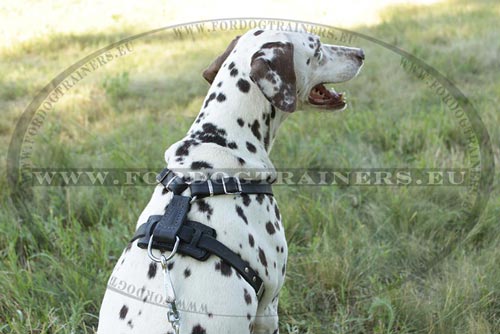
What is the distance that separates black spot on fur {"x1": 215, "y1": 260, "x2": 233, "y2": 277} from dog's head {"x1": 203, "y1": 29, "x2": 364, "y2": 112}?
2.36 feet

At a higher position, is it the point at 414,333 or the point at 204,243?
the point at 204,243

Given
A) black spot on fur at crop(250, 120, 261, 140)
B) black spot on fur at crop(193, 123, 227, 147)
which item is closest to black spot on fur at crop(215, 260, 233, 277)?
black spot on fur at crop(193, 123, 227, 147)

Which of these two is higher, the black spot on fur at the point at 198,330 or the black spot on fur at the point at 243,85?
the black spot on fur at the point at 243,85

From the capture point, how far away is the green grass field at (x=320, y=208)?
3039 millimetres

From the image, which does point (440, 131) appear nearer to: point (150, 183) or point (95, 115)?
point (150, 183)

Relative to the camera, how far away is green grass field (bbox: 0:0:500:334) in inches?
120

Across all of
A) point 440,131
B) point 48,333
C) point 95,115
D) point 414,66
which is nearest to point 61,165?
point 95,115

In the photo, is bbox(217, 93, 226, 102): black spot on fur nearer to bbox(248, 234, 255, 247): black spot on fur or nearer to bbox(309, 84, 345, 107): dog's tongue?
bbox(309, 84, 345, 107): dog's tongue

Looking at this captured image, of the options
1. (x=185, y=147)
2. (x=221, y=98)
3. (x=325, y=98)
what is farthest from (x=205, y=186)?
(x=325, y=98)

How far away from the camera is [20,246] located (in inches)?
141

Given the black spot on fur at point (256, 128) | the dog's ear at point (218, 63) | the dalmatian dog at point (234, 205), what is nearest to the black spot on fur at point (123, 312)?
the dalmatian dog at point (234, 205)

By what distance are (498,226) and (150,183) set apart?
2.55 m

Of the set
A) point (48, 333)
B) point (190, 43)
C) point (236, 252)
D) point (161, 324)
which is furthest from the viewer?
point (190, 43)

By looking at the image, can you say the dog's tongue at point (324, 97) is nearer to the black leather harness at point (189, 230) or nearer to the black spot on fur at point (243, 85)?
the black spot on fur at point (243, 85)
